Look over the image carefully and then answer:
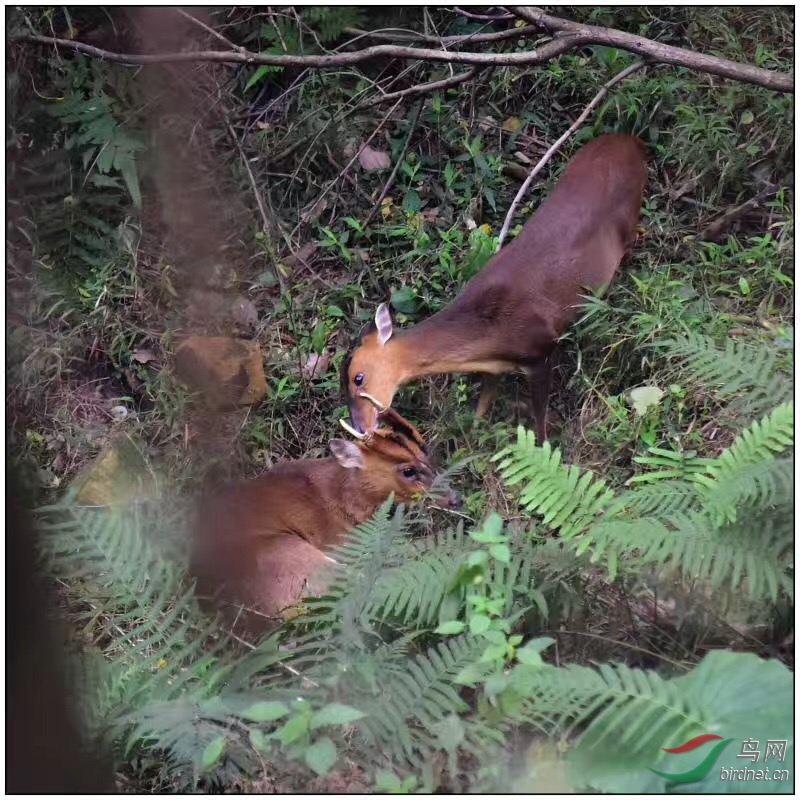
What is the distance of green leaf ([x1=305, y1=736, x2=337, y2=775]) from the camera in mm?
2436

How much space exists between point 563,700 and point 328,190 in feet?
15.1

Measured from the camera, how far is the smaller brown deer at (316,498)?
14.3 feet

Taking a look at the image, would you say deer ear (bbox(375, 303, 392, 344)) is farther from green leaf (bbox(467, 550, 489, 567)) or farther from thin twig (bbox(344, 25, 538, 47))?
green leaf (bbox(467, 550, 489, 567))

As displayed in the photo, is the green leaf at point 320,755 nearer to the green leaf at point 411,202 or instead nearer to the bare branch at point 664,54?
the bare branch at point 664,54

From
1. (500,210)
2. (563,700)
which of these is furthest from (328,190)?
(563,700)

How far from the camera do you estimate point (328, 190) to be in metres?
6.34

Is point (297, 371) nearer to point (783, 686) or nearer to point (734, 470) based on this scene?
point (734, 470)

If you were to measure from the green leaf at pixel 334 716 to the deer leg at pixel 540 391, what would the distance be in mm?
2864

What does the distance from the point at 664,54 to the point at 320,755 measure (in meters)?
3.57

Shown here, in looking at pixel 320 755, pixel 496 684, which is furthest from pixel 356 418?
pixel 320 755

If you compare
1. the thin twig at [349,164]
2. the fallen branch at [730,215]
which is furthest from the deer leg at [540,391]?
the thin twig at [349,164]

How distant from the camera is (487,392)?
5.55 metres

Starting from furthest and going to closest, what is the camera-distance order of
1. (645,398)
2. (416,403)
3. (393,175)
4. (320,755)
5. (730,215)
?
(393,175) < (416,403) < (730,215) < (645,398) < (320,755)

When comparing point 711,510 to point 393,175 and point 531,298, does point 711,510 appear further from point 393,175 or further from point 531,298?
point 393,175
